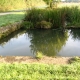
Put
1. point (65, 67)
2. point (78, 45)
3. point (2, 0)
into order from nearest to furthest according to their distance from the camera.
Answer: point (65, 67) < point (78, 45) < point (2, 0)

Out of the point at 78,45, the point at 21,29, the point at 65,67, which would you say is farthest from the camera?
the point at 21,29

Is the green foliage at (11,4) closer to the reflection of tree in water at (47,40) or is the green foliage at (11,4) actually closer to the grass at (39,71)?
the reflection of tree in water at (47,40)

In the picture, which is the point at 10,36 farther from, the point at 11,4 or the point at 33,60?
the point at 11,4

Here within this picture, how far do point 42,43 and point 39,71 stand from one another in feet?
12.9

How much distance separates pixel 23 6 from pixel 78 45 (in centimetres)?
1383

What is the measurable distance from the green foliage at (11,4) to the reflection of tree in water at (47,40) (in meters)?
8.61

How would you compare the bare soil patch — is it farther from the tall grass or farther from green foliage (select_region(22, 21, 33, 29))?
the tall grass

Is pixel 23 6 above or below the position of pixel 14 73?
below

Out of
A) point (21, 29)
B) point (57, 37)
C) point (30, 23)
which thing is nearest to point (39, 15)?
point (30, 23)

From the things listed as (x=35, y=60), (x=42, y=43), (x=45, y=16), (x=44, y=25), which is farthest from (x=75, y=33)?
(x=35, y=60)

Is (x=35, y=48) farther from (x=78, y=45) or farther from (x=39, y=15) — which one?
(x=39, y=15)

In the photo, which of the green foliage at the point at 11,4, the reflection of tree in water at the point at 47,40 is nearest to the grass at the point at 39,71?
the reflection of tree in water at the point at 47,40

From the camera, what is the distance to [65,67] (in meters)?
4.59

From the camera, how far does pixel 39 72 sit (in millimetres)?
4453
